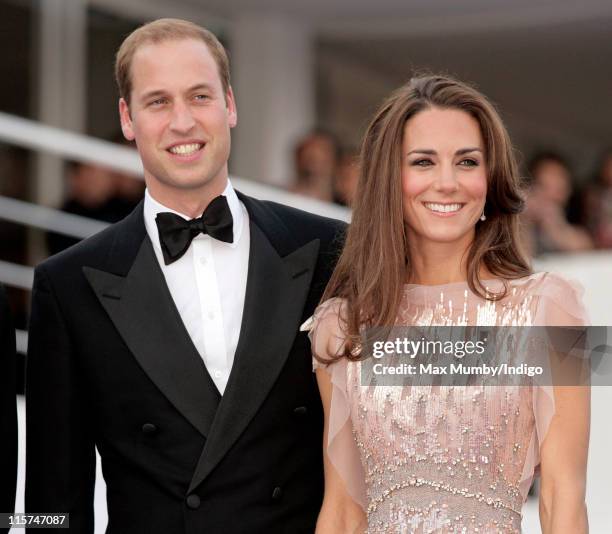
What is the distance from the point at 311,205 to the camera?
18.4 feet

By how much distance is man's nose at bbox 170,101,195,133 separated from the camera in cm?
342

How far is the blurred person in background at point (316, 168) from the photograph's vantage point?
7.02 m

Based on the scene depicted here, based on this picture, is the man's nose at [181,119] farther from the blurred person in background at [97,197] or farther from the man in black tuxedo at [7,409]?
the blurred person in background at [97,197]

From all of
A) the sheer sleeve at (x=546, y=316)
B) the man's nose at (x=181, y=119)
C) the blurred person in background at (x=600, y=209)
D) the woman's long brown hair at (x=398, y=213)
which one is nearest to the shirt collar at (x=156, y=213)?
the man's nose at (x=181, y=119)

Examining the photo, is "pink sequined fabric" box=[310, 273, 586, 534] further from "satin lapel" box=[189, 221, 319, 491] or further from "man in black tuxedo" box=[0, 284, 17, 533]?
"man in black tuxedo" box=[0, 284, 17, 533]

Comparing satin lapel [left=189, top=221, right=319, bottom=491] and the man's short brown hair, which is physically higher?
the man's short brown hair

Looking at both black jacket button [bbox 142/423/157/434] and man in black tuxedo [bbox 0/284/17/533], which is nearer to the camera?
black jacket button [bbox 142/423/157/434]

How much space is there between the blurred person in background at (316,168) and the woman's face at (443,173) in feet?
12.1

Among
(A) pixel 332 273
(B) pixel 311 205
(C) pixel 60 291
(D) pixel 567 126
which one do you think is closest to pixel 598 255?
(B) pixel 311 205

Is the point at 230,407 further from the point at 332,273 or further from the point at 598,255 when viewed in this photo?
the point at 598,255

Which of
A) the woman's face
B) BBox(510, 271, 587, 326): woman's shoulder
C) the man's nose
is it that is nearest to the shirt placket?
the man's nose

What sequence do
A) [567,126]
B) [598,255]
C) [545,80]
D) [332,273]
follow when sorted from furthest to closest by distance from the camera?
[567,126] < [545,80] < [598,255] < [332,273]

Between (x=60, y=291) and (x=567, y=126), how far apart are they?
493 inches

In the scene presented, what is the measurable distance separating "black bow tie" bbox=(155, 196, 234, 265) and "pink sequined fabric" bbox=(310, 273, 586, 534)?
44 centimetres
